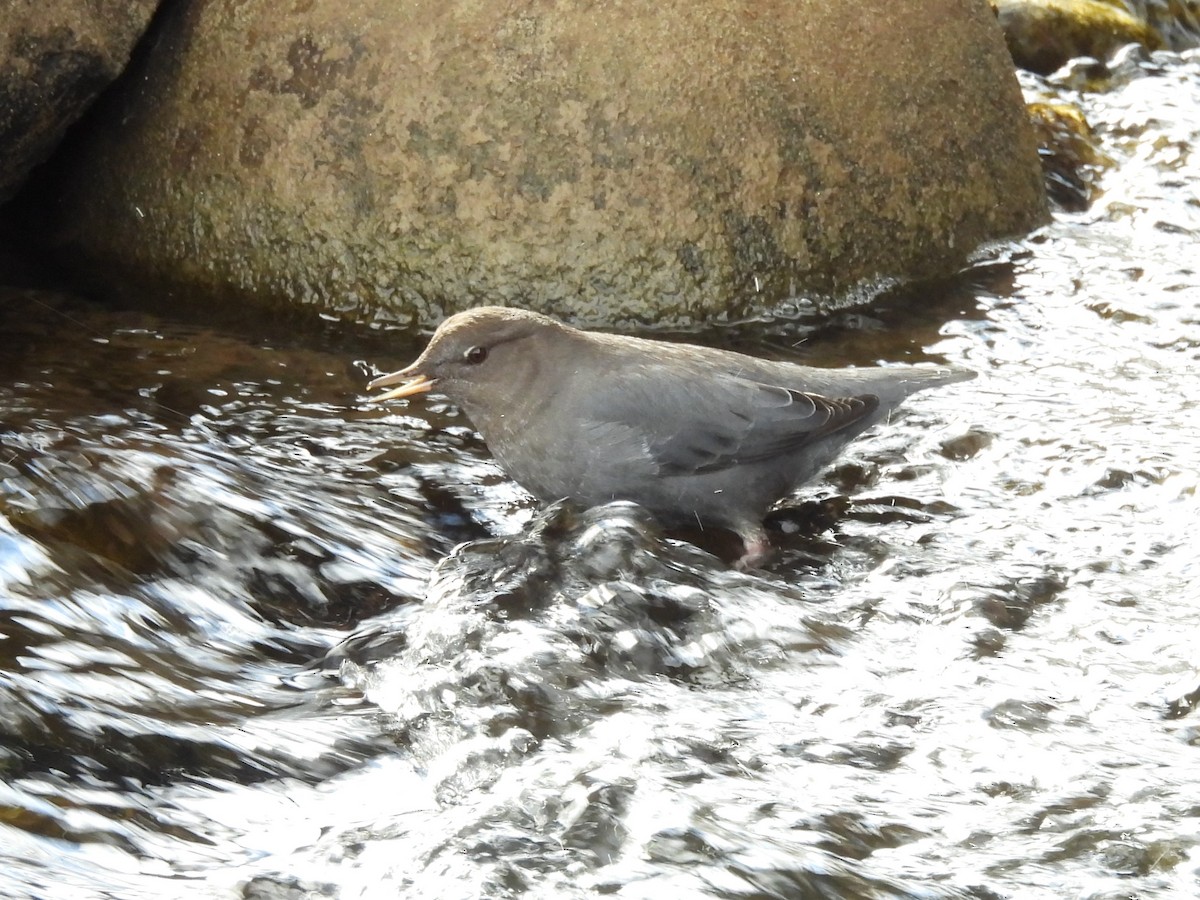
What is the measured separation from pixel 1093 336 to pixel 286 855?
4004 millimetres

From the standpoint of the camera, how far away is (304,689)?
3.38 metres

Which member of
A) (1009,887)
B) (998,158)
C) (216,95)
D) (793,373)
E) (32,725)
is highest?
(216,95)

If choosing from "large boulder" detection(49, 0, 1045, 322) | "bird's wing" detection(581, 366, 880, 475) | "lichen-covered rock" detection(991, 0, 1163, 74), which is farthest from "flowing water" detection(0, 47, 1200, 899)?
"lichen-covered rock" detection(991, 0, 1163, 74)

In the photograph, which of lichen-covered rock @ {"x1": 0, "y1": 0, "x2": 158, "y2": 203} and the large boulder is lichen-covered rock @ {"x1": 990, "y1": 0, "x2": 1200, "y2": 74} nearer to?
the large boulder

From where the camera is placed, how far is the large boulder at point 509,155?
5.60 meters

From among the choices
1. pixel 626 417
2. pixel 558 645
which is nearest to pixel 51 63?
pixel 626 417

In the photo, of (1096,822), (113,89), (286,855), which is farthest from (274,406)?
(1096,822)

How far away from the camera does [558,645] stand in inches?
141

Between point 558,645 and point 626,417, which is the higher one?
point 626,417

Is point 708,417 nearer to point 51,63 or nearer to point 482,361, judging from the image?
point 482,361

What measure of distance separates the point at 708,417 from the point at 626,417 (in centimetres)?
26

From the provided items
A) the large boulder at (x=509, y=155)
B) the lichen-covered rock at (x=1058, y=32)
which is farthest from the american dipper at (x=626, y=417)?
the lichen-covered rock at (x=1058, y=32)

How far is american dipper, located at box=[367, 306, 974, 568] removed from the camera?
14.0 ft

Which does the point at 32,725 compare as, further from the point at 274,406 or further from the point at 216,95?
the point at 216,95
